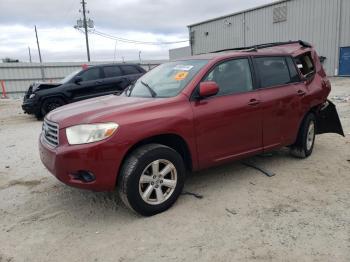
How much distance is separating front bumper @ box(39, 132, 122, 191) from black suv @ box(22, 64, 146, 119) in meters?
7.27

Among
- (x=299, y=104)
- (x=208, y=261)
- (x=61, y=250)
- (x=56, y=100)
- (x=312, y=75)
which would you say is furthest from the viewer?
(x=56, y=100)

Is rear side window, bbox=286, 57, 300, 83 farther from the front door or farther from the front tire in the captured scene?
the front tire

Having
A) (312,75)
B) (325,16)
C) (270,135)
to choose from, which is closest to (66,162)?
(270,135)

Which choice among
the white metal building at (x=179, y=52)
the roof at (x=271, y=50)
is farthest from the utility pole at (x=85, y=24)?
the roof at (x=271, y=50)

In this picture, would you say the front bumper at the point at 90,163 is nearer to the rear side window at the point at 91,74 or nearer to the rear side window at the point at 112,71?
the rear side window at the point at 91,74

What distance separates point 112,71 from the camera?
11.7 m

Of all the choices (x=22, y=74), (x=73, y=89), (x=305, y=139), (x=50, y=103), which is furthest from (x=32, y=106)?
(x=22, y=74)

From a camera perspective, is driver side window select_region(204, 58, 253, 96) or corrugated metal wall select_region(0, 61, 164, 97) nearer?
driver side window select_region(204, 58, 253, 96)

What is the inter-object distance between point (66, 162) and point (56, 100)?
26.5ft

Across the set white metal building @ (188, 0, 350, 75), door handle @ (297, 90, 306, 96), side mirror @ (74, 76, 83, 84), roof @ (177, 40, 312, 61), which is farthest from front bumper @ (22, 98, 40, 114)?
white metal building @ (188, 0, 350, 75)

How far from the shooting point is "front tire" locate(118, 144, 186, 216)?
11.6 feet

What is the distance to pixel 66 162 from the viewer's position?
11.4 ft

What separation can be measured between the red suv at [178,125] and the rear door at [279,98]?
0.05 ft

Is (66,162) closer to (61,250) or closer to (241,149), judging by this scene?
(61,250)
